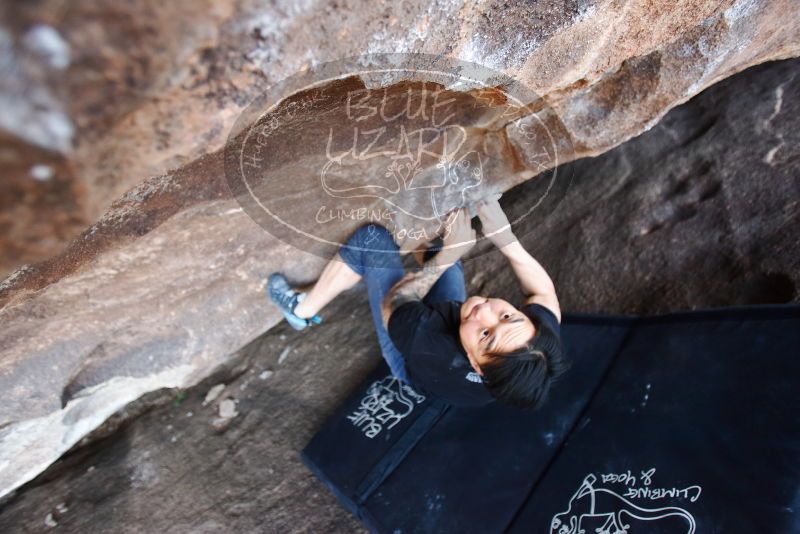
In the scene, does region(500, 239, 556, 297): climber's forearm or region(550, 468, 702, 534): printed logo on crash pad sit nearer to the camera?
region(550, 468, 702, 534): printed logo on crash pad

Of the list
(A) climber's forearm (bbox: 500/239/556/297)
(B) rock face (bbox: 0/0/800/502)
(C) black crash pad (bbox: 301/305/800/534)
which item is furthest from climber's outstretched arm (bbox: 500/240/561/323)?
(C) black crash pad (bbox: 301/305/800/534)

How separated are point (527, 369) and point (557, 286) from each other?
0.68m

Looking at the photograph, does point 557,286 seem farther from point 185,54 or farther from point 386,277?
point 185,54

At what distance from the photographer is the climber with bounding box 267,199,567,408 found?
3.50 ft

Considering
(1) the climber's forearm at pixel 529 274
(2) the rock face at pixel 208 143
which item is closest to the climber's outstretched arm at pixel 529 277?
(1) the climber's forearm at pixel 529 274

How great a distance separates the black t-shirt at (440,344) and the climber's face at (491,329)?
5 centimetres

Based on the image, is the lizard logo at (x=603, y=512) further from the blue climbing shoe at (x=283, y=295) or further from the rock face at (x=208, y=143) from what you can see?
the blue climbing shoe at (x=283, y=295)

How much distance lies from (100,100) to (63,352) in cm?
97

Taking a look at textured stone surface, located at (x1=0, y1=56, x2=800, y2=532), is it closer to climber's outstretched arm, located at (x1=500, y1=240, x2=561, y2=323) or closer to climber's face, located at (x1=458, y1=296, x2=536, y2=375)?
climber's outstretched arm, located at (x1=500, y1=240, x2=561, y2=323)

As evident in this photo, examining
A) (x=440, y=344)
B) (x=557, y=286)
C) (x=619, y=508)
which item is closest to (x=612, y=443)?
(x=619, y=508)

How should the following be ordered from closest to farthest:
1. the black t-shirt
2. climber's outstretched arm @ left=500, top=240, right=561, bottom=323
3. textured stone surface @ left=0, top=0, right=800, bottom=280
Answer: textured stone surface @ left=0, top=0, right=800, bottom=280 < the black t-shirt < climber's outstretched arm @ left=500, top=240, right=561, bottom=323

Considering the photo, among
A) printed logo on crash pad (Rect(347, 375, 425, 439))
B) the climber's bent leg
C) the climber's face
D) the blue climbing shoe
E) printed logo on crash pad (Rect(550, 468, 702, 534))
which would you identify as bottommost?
printed logo on crash pad (Rect(550, 468, 702, 534))

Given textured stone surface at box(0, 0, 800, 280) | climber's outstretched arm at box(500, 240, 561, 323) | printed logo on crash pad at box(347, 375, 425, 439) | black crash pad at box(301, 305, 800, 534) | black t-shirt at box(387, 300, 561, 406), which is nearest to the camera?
textured stone surface at box(0, 0, 800, 280)

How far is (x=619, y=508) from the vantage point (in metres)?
1.09
